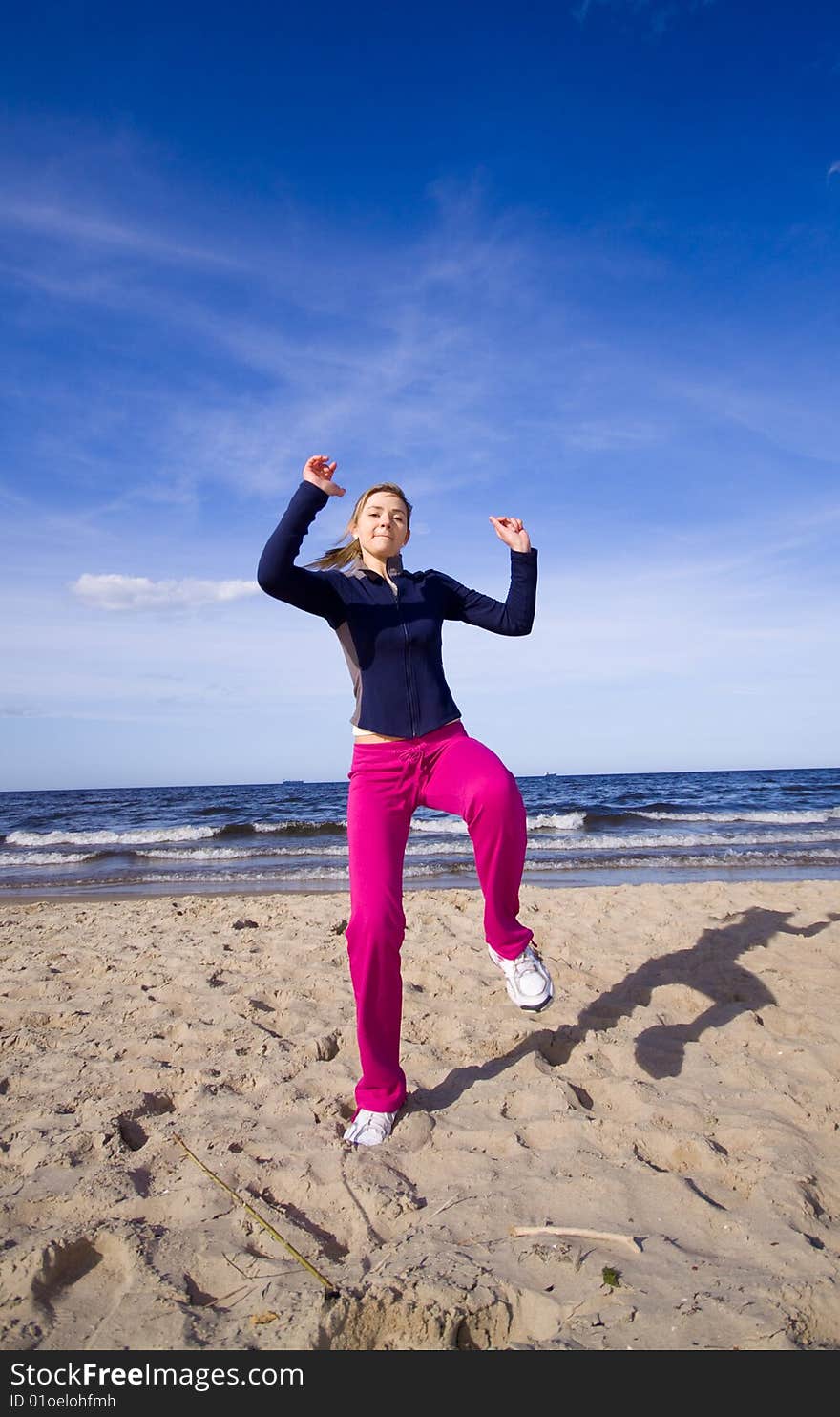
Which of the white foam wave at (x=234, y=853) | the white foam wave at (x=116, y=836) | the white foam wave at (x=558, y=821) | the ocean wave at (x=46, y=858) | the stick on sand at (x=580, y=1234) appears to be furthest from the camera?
the white foam wave at (x=558, y=821)

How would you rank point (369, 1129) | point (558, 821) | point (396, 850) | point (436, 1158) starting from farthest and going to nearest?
point (558, 821)
point (396, 850)
point (369, 1129)
point (436, 1158)

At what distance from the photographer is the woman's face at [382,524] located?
12.0 ft

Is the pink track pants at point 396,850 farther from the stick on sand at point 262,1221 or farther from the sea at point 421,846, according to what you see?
the sea at point 421,846

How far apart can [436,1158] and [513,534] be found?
263 centimetres

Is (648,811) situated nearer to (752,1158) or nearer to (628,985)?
(628,985)

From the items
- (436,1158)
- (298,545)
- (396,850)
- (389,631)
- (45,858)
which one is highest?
(298,545)

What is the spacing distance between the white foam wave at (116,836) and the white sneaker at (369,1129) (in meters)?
17.4

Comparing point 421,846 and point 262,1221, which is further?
point 421,846

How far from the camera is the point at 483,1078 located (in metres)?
3.68

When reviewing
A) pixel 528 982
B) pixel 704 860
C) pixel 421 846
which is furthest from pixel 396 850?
pixel 421 846

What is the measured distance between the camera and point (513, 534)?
12.2 feet

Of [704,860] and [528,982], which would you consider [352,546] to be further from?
[704,860]

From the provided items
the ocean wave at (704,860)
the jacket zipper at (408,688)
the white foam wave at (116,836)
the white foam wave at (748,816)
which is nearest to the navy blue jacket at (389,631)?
the jacket zipper at (408,688)
